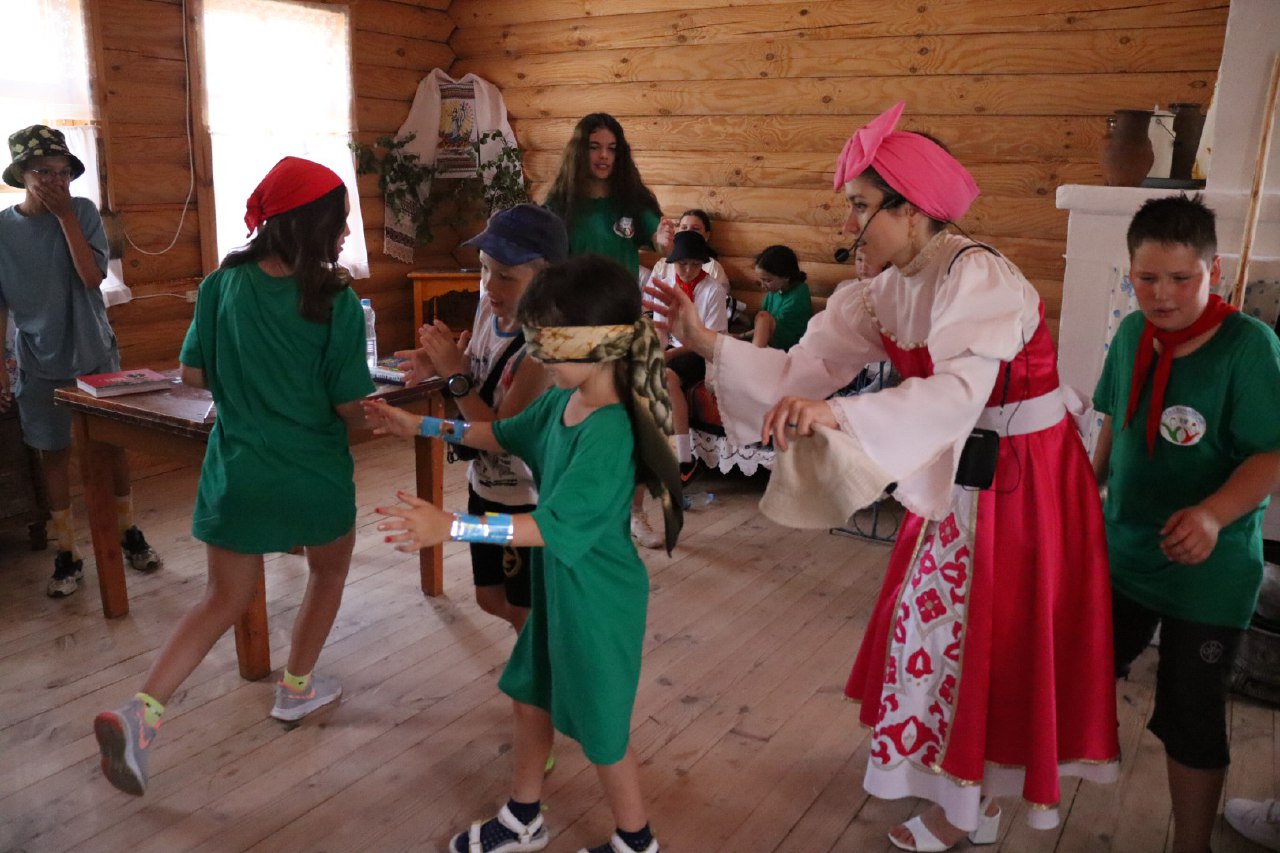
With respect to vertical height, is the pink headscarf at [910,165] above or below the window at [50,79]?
below

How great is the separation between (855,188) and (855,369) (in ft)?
1.33

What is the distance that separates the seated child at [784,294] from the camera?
174 inches

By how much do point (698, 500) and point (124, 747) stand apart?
2608 mm

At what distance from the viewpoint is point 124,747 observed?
1.97 m

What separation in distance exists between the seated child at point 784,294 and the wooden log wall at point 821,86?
0.27m

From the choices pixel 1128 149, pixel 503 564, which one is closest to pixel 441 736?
pixel 503 564

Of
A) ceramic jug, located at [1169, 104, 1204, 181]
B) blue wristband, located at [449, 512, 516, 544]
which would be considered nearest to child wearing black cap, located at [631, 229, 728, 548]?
ceramic jug, located at [1169, 104, 1204, 181]

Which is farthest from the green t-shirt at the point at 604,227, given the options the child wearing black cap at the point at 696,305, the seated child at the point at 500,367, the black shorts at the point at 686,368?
the seated child at the point at 500,367

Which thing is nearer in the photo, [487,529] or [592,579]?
[487,529]

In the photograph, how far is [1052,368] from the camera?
1733 millimetres

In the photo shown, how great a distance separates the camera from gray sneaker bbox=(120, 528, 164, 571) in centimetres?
333

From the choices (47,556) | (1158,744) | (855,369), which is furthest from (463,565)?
(1158,744)

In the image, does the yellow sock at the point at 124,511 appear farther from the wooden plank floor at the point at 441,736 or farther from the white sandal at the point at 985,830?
the white sandal at the point at 985,830

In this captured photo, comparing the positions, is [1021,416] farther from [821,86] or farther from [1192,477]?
[821,86]
